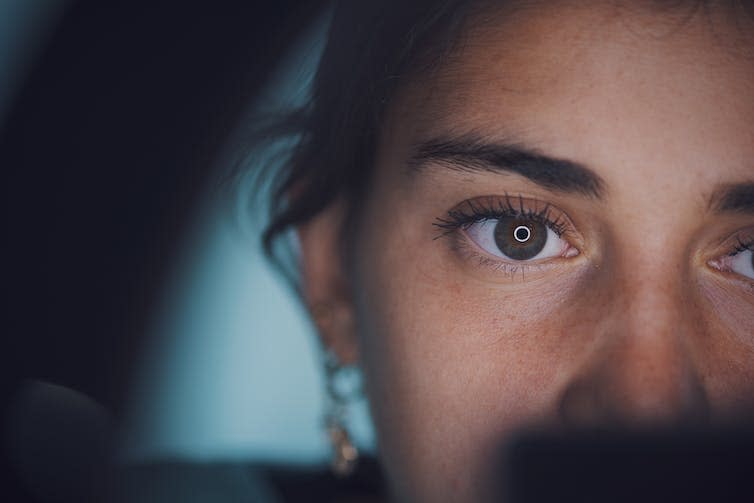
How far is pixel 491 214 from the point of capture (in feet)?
2.69

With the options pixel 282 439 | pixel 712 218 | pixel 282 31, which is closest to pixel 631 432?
pixel 712 218

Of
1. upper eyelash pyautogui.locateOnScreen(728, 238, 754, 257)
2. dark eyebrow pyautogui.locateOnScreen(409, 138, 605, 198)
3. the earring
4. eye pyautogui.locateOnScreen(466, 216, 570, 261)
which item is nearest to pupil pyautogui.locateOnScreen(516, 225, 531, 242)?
eye pyautogui.locateOnScreen(466, 216, 570, 261)

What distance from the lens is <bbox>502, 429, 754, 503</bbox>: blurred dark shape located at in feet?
1.82

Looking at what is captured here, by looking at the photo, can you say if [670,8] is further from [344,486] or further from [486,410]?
[344,486]

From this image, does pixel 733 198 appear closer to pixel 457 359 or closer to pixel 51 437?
pixel 457 359

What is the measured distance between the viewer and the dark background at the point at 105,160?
0.79 metres

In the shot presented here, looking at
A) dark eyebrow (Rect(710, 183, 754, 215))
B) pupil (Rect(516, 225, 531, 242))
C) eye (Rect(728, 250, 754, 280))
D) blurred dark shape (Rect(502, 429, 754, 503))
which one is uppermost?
pupil (Rect(516, 225, 531, 242))

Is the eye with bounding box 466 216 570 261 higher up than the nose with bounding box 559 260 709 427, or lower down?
higher up

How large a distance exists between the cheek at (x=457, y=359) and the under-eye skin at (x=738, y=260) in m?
0.16

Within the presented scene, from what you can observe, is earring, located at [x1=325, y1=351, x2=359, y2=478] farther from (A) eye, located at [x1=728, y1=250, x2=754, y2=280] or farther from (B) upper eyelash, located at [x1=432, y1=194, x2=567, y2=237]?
(A) eye, located at [x1=728, y1=250, x2=754, y2=280]

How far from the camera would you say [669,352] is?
2.21 ft

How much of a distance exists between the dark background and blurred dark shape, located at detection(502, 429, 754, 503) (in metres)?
0.51

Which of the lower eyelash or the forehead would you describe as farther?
the lower eyelash

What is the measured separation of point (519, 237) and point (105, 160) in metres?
0.48
